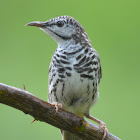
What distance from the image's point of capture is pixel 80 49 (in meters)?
3.89

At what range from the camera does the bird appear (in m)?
3.71

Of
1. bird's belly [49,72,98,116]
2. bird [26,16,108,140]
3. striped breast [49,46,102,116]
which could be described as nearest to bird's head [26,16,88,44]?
bird [26,16,108,140]

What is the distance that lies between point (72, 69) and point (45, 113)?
100 cm

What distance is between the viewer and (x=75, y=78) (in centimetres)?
368

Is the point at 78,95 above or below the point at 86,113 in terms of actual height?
above

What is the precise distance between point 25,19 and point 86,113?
246 cm

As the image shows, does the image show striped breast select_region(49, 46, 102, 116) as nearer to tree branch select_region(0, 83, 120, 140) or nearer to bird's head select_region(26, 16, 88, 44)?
bird's head select_region(26, 16, 88, 44)

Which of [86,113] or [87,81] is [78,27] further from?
[86,113]

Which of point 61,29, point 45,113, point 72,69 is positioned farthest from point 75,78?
point 45,113

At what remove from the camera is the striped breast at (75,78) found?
3.70m

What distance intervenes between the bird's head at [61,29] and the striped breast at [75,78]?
19 cm

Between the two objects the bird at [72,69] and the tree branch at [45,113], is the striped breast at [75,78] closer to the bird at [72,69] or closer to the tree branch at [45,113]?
the bird at [72,69]

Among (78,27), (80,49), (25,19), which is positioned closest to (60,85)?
(80,49)

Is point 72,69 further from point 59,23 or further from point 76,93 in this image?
point 59,23
